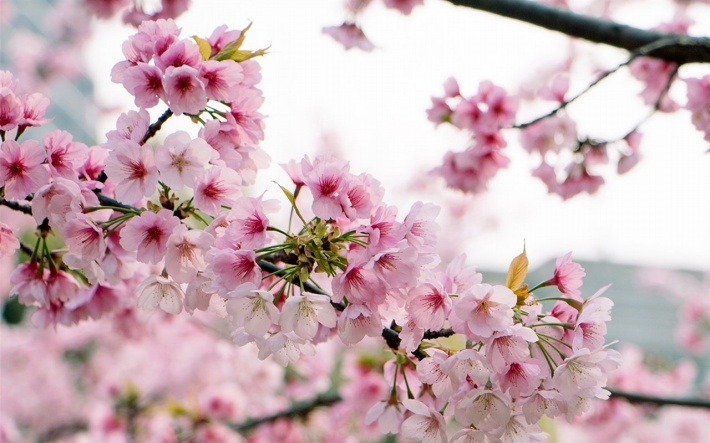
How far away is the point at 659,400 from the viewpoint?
6.87 ft

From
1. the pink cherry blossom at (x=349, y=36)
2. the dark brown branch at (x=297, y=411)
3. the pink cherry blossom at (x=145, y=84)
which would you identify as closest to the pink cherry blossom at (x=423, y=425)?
the pink cherry blossom at (x=145, y=84)

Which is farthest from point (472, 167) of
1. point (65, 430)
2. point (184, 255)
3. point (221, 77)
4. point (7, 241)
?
point (65, 430)

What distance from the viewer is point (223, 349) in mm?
4586

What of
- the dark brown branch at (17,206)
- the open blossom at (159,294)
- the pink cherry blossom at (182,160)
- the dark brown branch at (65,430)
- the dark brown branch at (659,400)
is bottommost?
the dark brown branch at (65,430)

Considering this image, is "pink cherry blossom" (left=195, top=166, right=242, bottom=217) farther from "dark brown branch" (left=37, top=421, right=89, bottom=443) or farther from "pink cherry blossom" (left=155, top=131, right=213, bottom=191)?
"dark brown branch" (left=37, top=421, right=89, bottom=443)

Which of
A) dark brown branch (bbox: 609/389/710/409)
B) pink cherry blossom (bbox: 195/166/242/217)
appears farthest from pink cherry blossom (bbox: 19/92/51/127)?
dark brown branch (bbox: 609/389/710/409)

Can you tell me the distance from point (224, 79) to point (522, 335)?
621 mm

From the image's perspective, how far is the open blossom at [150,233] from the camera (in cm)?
97

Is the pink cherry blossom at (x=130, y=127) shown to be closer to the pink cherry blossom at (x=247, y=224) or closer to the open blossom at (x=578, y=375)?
the pink cherry blossom at (x=247, y=224)

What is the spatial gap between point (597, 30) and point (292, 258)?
1208 mm

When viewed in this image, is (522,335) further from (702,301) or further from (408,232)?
(702,301)

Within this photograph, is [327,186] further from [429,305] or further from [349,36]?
[349,36]

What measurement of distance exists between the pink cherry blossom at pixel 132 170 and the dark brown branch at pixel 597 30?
3.14 ft

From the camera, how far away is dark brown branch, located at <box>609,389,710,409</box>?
6.74ft
